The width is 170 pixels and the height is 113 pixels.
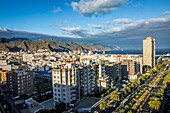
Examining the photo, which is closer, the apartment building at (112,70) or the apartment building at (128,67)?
the apartment building at (112,70)

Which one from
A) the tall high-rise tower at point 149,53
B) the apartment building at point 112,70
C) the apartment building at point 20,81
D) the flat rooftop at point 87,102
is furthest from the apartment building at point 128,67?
the apartment building at point 20,81

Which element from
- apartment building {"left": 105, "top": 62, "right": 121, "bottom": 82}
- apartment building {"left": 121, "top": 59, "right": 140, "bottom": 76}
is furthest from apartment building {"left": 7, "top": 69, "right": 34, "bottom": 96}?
apartment building {"left": 121, "top": 59, "right": 140, "bottom": 76}

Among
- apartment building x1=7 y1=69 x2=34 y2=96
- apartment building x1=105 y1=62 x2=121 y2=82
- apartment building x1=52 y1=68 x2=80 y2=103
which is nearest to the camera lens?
apartment building x1=52 y1=68 x2=80 y2=103

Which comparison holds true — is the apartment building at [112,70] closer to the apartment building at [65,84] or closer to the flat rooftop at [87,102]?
the flat rooftop at [87,102]

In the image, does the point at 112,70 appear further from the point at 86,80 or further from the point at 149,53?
the point at 149,53

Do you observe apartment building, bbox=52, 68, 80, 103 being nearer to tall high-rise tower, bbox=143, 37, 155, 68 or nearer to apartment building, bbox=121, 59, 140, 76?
apartment building, bbox=121, 59, 140, 76

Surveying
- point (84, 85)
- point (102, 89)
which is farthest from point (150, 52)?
point (84, 85)

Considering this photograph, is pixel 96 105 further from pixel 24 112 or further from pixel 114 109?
pixel 24 112

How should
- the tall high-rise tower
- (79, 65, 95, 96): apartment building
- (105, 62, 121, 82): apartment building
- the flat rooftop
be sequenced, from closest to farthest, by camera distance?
the flat rooftop, (79, 65, 95, 96): apartment building, (105, 62, 121, 82): apartment building, the tall high-rise tower

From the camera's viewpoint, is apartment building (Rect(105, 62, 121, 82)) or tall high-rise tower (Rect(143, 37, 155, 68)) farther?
tall high-rise tower (Rect(143, 37, 155, 68))
